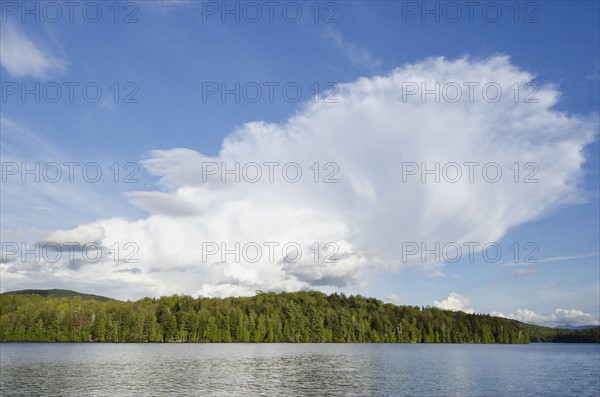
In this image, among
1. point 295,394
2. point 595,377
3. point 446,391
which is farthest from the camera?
point 595,377

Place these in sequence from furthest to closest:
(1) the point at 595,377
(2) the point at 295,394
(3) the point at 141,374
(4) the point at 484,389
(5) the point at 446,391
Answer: (1) the point at 595,377 < (3) the point at 141,374 < (4) the point at 484,389 < (5) the point at 446,391 < (2) the point at 295,394

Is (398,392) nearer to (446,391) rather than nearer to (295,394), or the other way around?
(446,391)

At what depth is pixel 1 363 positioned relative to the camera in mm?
93375

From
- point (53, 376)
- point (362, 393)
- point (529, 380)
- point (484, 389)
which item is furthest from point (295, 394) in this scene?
point (529, 380)

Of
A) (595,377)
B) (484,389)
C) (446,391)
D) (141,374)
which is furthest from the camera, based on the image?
(595,377)

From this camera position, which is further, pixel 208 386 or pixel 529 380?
pixel 529 380

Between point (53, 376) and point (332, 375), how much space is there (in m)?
42.0

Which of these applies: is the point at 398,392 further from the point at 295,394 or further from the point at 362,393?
the point at 295,394

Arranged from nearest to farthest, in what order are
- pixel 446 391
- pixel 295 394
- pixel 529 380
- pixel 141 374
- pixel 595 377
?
1. pixel 295 394
2. pixel 446 391
3. pixel 141 374
4. pixel 529 380
5. pixel 595 377

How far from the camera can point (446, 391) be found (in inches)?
2557

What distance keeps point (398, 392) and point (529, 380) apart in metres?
33.7

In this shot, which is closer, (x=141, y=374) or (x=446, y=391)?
(x=446, y=391)

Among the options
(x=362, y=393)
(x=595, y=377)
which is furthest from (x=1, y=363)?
(x=595, y=377)

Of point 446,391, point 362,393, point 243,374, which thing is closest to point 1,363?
point 243,374
